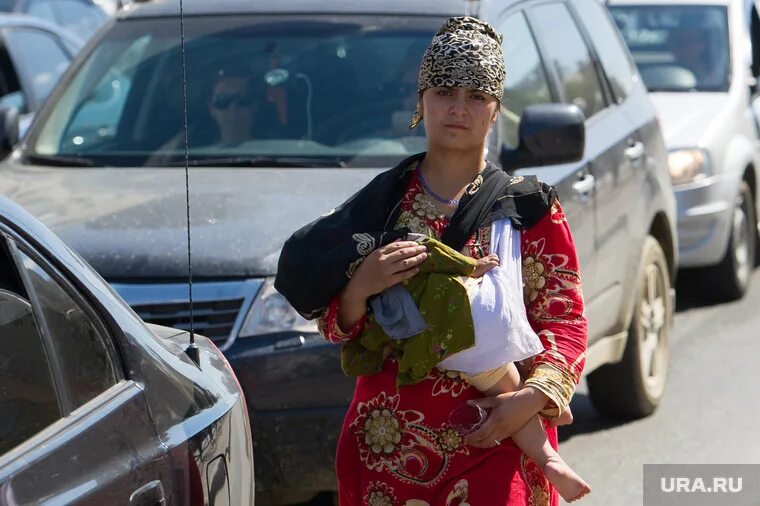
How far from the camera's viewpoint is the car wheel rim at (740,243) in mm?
10164

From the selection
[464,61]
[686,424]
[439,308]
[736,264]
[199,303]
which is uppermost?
[464,61]

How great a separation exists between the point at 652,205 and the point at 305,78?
75.7 inches

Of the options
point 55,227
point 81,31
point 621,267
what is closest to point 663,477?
point 621,267

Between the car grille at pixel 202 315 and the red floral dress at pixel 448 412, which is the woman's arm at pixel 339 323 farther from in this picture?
the car grille at pixel 202 315

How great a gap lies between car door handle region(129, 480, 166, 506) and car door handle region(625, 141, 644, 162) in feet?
15.0

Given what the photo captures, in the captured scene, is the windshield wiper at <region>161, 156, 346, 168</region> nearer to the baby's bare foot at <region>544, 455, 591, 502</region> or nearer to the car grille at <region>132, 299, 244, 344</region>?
the car grille at <region>132, 299, 244, 344</region>

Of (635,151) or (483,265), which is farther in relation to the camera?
(635,151)

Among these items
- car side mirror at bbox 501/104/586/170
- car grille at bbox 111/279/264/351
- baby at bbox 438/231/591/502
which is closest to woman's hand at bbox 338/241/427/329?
baby at bbox 438/231/591/502

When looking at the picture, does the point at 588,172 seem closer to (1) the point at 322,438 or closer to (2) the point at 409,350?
(1) the point at 322,438

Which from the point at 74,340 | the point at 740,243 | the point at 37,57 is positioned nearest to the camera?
the point at 74,340

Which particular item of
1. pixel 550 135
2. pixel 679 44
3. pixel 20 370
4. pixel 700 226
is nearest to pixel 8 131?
pixel 550 135

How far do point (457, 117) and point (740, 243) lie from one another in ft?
23.4

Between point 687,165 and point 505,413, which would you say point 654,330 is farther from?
point 505,413

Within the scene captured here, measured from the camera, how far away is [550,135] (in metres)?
5.75
